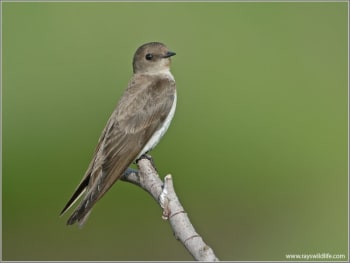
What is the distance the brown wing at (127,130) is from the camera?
5.31 metres

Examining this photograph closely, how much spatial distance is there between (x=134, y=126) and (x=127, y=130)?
0.24 feet

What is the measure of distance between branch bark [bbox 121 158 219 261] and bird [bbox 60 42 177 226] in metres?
0.28

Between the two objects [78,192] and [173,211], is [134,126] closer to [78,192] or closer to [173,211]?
[78,192]

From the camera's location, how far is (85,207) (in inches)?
196

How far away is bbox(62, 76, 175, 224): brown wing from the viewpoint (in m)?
5.31

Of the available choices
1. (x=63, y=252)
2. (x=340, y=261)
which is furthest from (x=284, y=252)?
(x=63, y=252)

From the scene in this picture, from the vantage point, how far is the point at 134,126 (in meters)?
5.82

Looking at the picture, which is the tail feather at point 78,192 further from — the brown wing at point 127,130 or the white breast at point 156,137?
the white breast at point 156,137

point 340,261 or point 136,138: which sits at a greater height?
point 136,138

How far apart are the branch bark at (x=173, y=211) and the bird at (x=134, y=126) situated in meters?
0.28

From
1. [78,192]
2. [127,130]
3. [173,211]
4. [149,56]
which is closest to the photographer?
[173,211]

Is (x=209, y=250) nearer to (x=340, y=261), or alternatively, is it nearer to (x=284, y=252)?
(x=340, y=261)

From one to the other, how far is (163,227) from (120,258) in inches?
25.8

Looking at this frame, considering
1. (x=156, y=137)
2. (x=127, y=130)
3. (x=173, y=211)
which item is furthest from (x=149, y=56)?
(x=173, y=211)
